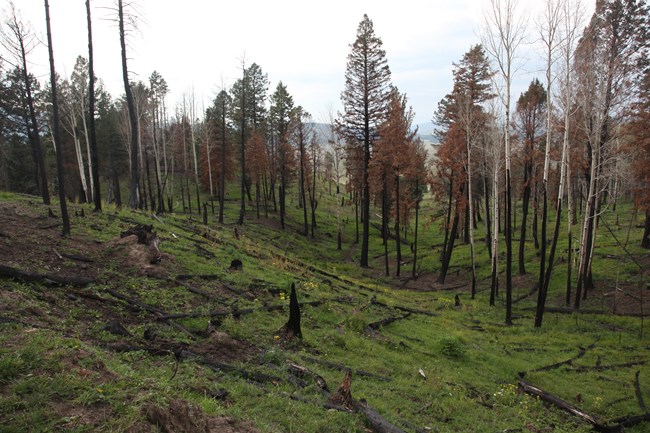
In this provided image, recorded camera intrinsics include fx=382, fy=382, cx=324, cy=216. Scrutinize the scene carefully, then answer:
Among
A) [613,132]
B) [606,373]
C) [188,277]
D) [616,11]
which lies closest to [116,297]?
[188,277]

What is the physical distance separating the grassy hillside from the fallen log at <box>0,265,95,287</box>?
4cm

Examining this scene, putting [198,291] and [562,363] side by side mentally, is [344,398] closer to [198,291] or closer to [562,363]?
[198,291]

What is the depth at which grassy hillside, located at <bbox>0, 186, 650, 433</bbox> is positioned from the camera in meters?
4.96

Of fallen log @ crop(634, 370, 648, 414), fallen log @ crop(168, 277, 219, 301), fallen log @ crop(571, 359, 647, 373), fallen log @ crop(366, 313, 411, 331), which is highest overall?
fallen log @ crop(168, 277, 219, 301)

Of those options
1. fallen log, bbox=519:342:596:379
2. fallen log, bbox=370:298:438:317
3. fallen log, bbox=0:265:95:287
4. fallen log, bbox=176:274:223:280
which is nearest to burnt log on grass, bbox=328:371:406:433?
fallen log, bbox=0:265:95:287

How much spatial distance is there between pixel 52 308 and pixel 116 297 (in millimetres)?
1880

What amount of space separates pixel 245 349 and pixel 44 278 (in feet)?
17.6

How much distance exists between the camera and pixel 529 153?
2967 centimetres

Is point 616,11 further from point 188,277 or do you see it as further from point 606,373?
point 188,277

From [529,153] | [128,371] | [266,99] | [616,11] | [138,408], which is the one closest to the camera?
[138,408]

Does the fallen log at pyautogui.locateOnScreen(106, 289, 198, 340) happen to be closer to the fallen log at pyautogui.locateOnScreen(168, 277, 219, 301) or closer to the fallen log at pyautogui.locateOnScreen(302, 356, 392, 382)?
the fallen log at pyautogui.locateOnScreen(168, 277, 219, 301)

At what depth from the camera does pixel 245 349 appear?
8969 mm

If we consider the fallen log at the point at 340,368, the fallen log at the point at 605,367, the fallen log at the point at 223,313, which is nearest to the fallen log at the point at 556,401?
the fallen log at the point at 605,367

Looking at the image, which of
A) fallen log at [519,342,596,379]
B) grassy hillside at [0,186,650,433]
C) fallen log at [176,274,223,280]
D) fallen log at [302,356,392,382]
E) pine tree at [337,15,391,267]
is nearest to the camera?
grassy hillside at [0,186,650,433]
